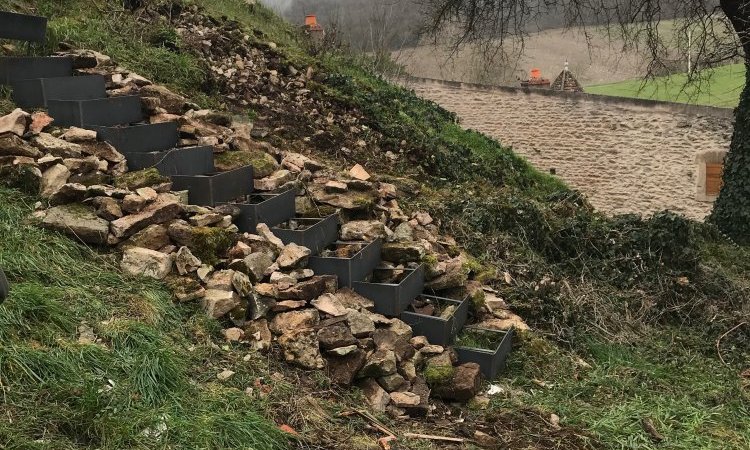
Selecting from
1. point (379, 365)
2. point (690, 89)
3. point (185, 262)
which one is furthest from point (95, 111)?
point (690, 89)

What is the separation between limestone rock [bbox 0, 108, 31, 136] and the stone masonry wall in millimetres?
11646

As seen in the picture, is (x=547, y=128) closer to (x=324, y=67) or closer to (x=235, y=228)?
(x=324, y=67)

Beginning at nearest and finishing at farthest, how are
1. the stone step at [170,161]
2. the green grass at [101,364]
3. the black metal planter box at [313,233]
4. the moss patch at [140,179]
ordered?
the green grass at [101,364] < the moss patch at [140,179] < the black metal planter box at [313,233] < the stone step at [170,161]

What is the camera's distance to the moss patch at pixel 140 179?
13.8 feet

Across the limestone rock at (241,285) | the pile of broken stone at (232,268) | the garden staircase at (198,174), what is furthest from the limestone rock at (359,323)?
the limestone rock at (241,285)

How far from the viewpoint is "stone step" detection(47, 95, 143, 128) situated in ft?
15.2

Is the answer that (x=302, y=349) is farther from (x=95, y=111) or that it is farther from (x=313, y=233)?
(x=95, y=111)

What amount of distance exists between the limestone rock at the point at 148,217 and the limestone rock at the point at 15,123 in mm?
1075

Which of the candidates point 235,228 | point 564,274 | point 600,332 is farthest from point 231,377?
point 564,274

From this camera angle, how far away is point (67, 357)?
266 centimetres

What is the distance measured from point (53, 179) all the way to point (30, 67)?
161 cm

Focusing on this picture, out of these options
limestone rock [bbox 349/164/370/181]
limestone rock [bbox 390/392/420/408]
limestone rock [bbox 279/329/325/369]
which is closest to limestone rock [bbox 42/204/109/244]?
limestone rock [bbox 279/329/325/369]

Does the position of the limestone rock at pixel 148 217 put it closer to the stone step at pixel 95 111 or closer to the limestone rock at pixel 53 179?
the limestone rock at pixel 53 179

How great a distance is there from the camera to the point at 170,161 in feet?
15.1
